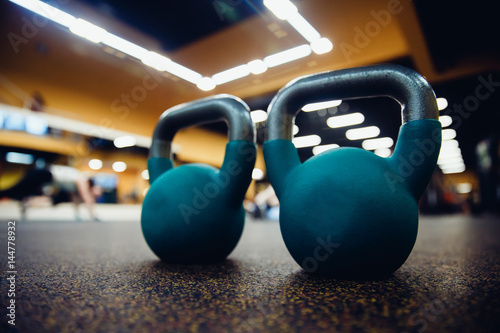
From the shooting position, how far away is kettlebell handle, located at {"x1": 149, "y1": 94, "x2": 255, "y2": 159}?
0.99 m

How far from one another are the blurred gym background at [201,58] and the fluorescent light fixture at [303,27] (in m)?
0.01

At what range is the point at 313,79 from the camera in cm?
87

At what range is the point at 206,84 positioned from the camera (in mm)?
5102

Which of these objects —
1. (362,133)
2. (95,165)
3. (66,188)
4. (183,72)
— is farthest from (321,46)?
(95,165)

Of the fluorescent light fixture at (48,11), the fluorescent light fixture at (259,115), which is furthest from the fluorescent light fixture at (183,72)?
the fluorescent light fixture at (259,115)

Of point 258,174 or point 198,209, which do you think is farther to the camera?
point 258,174

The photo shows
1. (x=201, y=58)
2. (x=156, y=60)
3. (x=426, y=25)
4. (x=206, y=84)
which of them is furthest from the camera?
(x=206, y=84)

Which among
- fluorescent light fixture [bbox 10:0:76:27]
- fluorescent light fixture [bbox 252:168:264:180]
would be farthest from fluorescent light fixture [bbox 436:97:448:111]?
fluorescent light fixture [bbox 252:168:264:180]

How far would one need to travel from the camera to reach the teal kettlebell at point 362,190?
2.38 feet

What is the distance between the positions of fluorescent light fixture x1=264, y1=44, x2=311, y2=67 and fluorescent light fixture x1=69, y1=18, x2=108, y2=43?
7.61 feet

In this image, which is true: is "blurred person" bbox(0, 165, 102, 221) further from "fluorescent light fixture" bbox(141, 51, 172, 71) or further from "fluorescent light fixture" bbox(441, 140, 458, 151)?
"fluorescent light fixture" bbox(441, 140, 458, 151)

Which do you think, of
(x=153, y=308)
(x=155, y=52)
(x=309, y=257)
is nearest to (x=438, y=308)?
(x=309, y=257)

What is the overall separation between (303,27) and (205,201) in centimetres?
333

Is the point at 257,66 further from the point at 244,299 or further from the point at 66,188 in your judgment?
the point at 244,299
